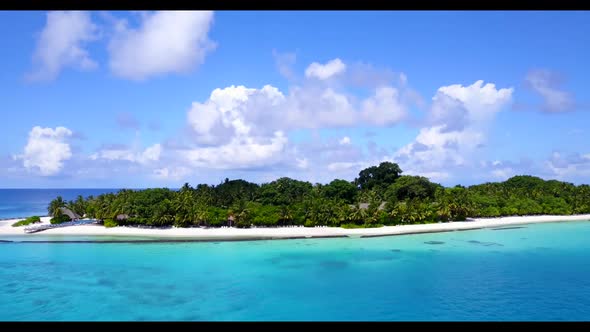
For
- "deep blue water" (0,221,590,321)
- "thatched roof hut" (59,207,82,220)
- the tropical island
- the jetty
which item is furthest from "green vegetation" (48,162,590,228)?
"deep blue water" (0,221,590,321)

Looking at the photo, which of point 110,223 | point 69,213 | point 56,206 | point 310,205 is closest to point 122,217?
point 110,223

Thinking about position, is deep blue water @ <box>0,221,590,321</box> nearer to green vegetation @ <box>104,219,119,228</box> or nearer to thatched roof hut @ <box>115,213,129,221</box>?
green vegetation @ <box>104,219,119,228</box>

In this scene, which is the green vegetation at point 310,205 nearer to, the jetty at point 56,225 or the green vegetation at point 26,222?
the jetty at point 56,225

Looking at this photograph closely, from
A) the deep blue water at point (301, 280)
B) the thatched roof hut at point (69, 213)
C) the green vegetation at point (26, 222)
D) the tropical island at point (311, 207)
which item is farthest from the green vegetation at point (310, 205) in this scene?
the deep blue water at point (301, 280)

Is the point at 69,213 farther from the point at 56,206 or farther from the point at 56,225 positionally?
the point at 56,225
